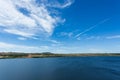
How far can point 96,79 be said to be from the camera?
3303 centimetres

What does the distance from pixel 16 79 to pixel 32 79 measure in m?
4.02

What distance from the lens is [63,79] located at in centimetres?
3212

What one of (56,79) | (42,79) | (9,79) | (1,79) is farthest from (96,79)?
(1,79)

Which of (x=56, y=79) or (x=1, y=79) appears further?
(x=1, y=79)

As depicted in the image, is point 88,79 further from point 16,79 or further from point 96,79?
point 16,79

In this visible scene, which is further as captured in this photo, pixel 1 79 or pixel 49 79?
pixel 1 79

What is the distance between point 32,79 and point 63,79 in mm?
7523

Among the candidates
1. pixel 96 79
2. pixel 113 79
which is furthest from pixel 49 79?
pixel 113 79

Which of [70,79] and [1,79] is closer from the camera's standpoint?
[70,79]

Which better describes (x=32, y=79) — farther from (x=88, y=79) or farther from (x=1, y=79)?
(x=88, y=79)

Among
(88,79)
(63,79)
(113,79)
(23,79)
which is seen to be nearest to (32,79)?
(23,79)

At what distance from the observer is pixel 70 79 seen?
32.3 m

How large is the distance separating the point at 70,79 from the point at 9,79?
1531 centimetres

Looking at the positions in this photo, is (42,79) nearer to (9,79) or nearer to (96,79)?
(9,79)
